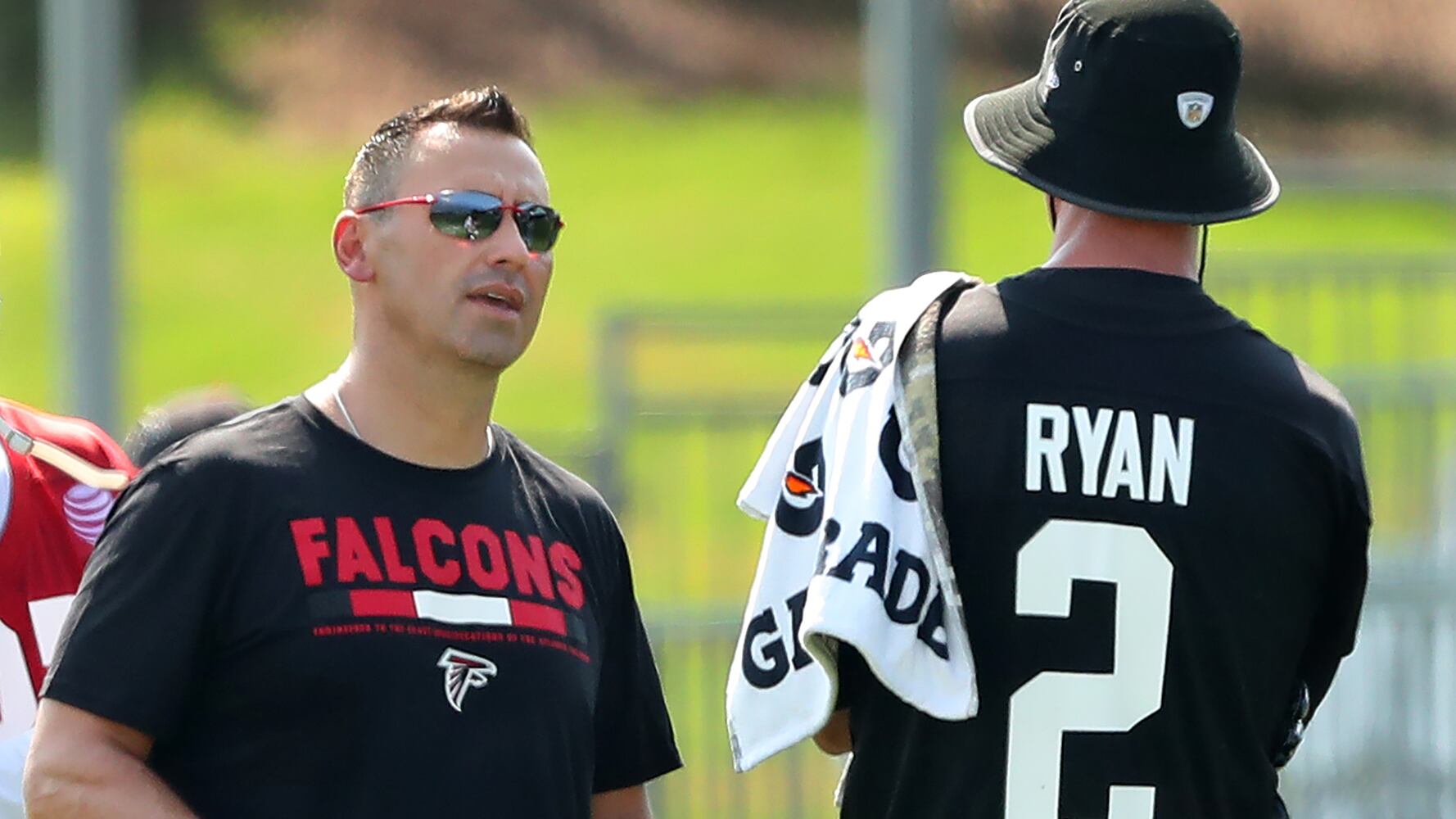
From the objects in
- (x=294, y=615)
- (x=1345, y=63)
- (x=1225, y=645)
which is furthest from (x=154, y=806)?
→ (x=1345, y=63)

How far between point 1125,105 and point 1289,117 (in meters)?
15.1

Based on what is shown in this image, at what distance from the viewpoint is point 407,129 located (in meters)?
3.16

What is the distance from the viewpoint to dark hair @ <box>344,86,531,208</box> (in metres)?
3.14

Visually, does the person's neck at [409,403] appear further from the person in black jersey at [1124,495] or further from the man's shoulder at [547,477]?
the person in black jersey at [1124,495]

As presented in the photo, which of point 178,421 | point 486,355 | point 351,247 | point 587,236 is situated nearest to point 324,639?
point 486,355

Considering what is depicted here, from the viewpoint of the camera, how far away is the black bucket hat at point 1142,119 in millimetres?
3043

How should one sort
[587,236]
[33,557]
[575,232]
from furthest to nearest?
[575,232] → [587,236] → [33,557]

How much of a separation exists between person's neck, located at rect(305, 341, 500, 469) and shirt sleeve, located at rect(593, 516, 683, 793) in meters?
0.31

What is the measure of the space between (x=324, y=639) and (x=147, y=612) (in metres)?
0.21

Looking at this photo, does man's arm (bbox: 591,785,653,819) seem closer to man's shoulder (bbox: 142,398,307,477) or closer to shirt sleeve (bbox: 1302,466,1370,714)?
man's shoulder (bbox: 142,398,307,477)

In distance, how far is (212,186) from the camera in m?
25.0

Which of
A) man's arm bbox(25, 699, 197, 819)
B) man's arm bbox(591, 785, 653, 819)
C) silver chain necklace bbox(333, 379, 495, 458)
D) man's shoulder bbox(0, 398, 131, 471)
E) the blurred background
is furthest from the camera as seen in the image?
the blurred background

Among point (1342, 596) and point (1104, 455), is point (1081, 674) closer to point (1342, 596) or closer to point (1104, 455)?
point (1104, 455)

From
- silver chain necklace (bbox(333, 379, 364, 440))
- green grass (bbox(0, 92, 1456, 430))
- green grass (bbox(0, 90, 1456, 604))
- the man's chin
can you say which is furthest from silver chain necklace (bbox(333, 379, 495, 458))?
green grass (bbox(0, 92, 1456, 430))
